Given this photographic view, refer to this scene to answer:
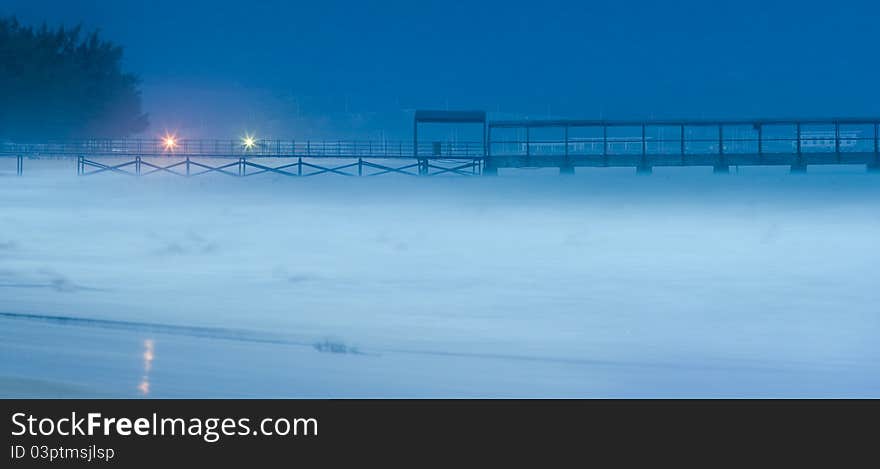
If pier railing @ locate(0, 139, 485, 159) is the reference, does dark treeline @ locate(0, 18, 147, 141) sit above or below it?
above

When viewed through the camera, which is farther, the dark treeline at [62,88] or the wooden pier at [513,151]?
the dark treeline at [62,88]

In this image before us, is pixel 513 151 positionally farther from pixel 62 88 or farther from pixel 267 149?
pixel 62 88

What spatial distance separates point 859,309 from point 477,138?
42.3 meters

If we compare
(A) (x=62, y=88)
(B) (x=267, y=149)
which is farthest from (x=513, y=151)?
(A) (x=62, y=88)

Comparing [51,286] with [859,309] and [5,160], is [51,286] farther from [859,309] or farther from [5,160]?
[5,160]

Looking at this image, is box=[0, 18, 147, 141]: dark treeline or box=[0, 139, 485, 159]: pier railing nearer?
box=[0, 139, 485, 159]: pier railing

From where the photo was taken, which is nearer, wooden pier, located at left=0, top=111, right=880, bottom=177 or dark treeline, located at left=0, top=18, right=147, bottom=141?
wooden pier, located at left=0, top=111, right=880, bottom=177

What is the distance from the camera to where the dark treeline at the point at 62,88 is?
180ft

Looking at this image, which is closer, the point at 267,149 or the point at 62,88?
the point at 267,149

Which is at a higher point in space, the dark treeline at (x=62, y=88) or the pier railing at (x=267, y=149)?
the dark treeline at (x=62, y=88)

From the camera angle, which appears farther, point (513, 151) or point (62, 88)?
point (62, 88)

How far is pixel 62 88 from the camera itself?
187ft

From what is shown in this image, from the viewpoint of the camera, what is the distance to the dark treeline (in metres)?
54.8
